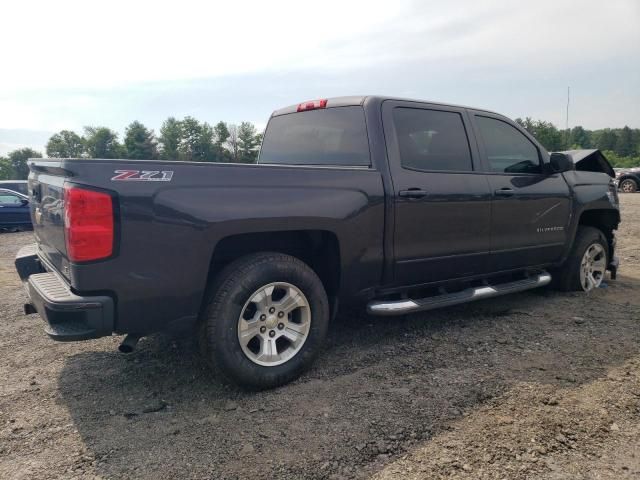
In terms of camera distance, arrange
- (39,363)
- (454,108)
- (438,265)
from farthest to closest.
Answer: (454,108) < (438,265) < (39,363)

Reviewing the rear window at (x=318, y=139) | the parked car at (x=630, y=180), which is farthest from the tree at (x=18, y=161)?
the rear window at (x=318, y=139)

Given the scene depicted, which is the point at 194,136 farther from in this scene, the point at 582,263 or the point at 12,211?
the point at 582,263

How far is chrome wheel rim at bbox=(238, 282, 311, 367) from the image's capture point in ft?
9.86

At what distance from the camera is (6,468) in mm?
2307

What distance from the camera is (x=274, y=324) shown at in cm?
310

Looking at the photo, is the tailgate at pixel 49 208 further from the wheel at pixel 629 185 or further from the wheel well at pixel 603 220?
the wheel at pixel 629 185

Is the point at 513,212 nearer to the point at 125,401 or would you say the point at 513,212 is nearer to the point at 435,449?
the point at 435,449

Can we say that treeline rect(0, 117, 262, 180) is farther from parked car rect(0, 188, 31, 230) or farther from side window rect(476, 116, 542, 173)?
side window rect(476, 116, 542, 173)

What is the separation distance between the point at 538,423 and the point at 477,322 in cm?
177

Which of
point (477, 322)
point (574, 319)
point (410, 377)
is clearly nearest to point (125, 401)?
point (410, 377)

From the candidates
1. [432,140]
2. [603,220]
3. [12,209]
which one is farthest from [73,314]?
[12,209]

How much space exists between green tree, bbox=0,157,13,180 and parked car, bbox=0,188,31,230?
87.4 metres

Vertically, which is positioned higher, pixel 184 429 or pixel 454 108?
pixel 454 108

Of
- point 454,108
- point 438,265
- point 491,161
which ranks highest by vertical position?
→ point 454,108
